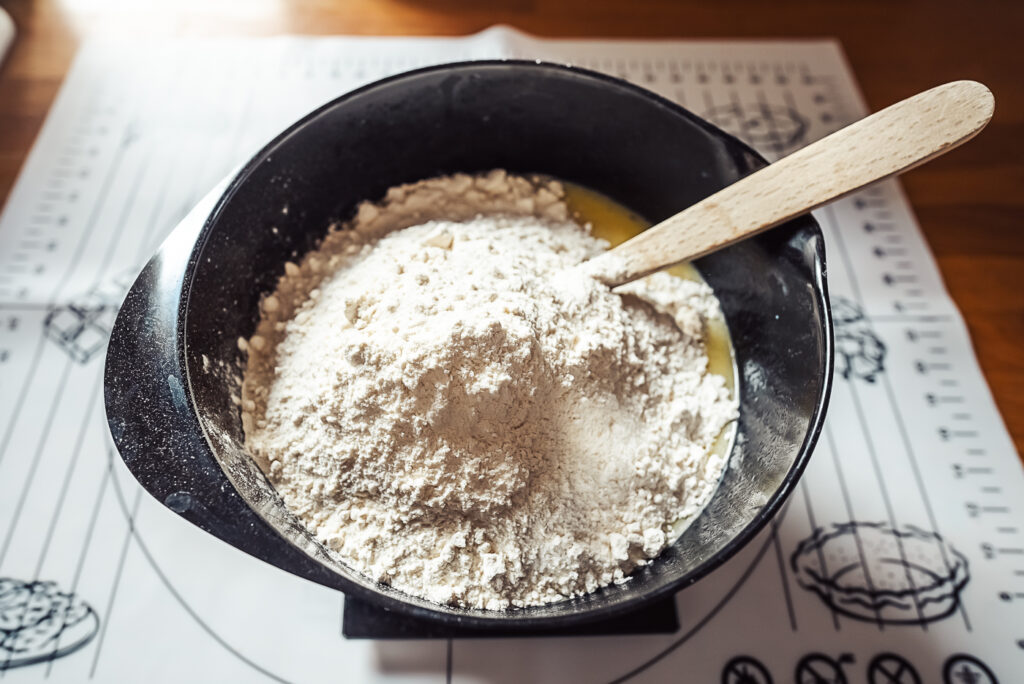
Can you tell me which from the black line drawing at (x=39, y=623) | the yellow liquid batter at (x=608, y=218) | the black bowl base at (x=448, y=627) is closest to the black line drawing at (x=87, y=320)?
the black line drawing at (x=39, y=623)

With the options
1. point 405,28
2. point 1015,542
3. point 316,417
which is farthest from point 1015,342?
point 405,28

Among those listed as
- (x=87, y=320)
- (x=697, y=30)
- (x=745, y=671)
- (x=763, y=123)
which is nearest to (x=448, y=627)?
(x=745, y=671)

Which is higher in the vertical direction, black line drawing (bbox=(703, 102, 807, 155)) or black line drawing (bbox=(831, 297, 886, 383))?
black line drawing (bbox=(703, 102, 807, 155))

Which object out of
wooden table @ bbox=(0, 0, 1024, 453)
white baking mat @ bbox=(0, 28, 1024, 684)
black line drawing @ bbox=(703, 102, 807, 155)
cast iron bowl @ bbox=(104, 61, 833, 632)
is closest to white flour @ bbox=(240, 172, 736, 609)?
cast iron bowl @ bbox=(104, 61, 833, 632)

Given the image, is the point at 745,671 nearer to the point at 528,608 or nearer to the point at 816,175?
the point at 528,608

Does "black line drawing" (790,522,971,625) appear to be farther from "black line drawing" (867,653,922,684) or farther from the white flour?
the white flour

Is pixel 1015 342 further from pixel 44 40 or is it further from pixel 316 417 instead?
pixel 44 40
